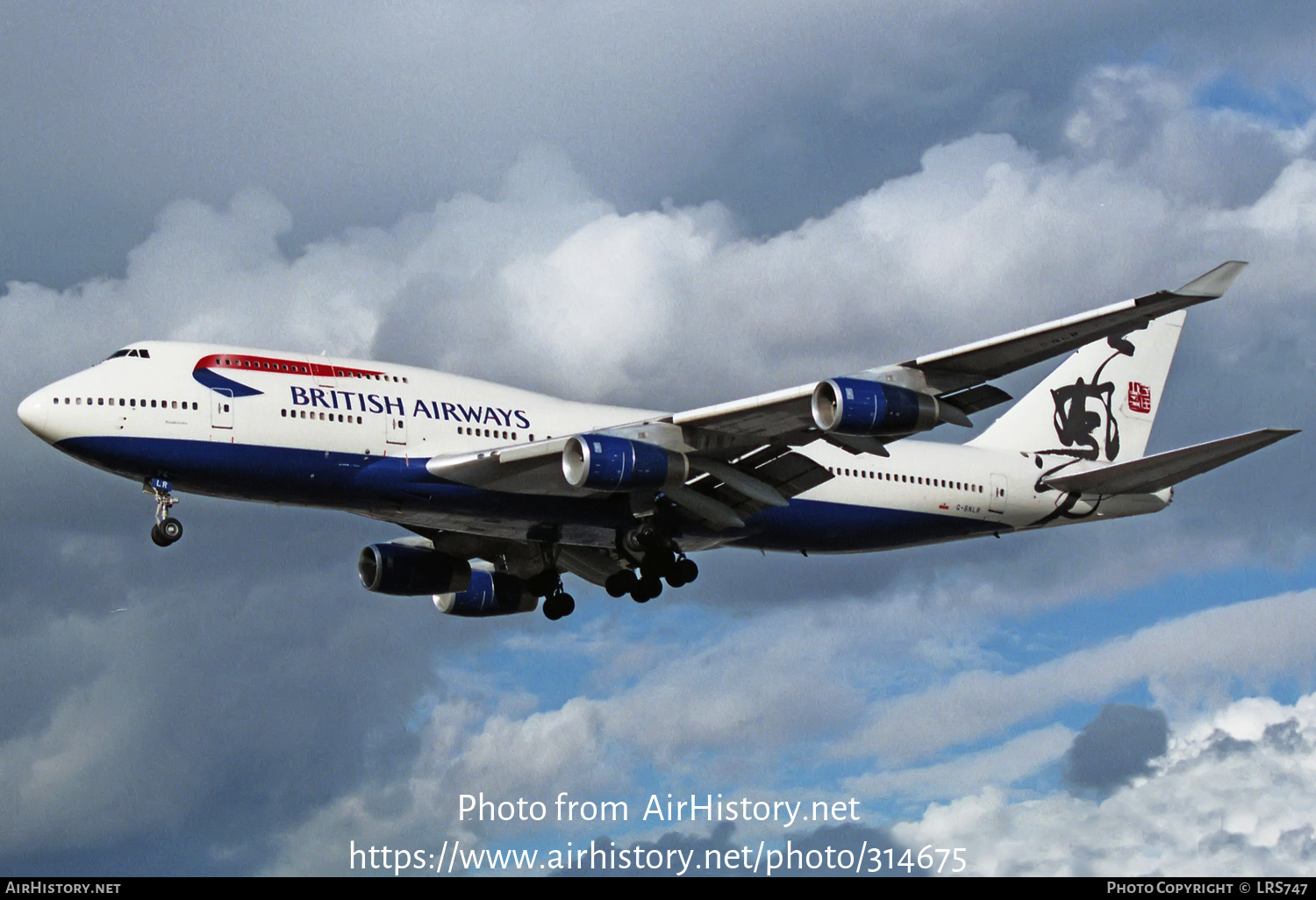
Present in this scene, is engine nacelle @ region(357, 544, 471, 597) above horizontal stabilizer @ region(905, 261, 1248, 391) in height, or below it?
above

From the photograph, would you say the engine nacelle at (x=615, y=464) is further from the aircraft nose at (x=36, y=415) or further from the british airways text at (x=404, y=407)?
the aircraft nose at (x=36, y=415)

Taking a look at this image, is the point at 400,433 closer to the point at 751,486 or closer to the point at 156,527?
the point at 156,527

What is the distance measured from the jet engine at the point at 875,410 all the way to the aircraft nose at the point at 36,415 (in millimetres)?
17765

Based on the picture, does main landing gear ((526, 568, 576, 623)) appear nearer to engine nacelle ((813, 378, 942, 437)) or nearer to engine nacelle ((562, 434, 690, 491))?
engine nacelle ((562, 434, 690, 491))

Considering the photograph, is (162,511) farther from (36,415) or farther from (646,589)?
(646,589)

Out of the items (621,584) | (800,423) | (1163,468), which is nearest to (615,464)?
(800,423)

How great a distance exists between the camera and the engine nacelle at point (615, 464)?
37531 millimetres

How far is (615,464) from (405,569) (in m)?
12.0

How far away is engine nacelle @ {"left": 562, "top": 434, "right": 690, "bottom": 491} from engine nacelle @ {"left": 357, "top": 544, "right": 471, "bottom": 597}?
411 inches

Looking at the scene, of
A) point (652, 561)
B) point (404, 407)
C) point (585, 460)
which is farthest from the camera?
point (652, 561)

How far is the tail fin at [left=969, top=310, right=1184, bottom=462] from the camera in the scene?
166ft

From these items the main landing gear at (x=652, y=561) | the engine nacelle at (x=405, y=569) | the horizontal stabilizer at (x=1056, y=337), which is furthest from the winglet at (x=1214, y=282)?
the engine nacelle at (x=405, y=569)

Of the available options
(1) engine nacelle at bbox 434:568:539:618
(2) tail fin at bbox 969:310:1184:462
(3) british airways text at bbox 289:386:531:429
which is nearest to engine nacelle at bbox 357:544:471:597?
(1) engine nacelle at bbox 434:568:539:618

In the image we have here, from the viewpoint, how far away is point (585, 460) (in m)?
37.5
